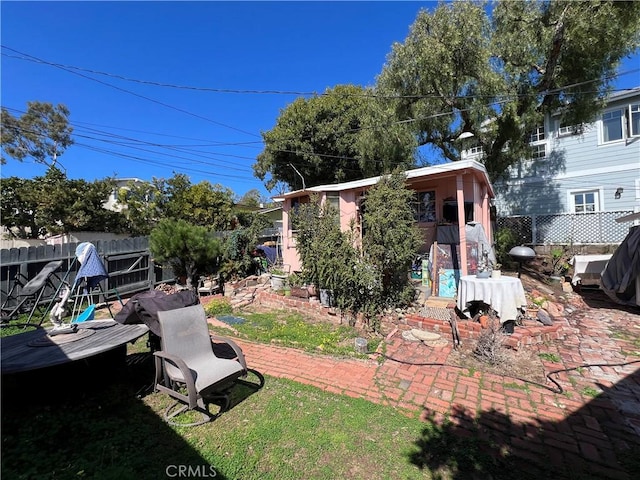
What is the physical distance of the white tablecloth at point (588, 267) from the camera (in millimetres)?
8219

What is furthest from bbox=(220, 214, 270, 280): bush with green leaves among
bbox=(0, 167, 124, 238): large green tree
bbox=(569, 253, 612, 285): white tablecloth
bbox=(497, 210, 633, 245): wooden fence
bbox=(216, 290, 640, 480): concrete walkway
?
bbox=(497, 210, 633, 245): wooden fence

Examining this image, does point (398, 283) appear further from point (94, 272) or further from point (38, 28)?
point (38, 28)

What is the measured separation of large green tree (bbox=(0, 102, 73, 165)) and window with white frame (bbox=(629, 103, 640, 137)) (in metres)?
30.3

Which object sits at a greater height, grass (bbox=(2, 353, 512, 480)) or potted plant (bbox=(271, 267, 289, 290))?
potted plant (bbox=(271, 267, 289, 290))

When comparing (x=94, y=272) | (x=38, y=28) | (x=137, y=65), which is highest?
(x=137, y=65)

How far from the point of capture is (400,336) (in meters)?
5.20

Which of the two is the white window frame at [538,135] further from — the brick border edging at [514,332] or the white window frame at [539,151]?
the brick border edging at [514,332]

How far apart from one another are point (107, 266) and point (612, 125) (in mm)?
19109

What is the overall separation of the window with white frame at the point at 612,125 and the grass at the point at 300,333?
14.0 m

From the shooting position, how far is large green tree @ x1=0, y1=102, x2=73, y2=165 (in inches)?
790

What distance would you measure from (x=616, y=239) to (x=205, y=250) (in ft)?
46.6

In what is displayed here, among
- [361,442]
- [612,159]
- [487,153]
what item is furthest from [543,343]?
[612,159]

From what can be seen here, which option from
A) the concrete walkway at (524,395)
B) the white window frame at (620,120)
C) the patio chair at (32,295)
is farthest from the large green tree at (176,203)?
the white window frame at (620,120)

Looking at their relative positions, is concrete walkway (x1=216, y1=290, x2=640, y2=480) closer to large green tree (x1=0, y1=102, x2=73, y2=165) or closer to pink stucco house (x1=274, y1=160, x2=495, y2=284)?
pink stucco house (x1=274, y1=160, x2=495, y2=284)
